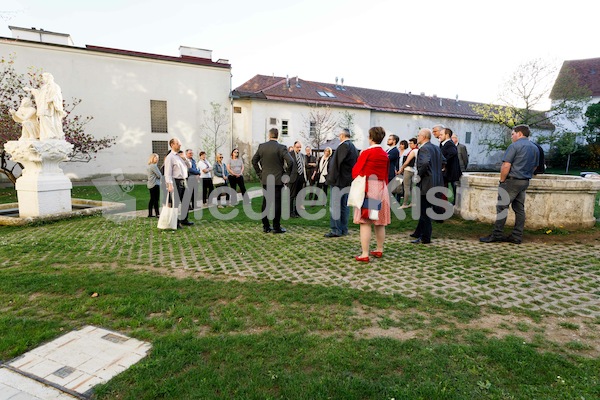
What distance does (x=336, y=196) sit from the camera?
7.02 m

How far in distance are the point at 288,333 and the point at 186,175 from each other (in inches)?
228

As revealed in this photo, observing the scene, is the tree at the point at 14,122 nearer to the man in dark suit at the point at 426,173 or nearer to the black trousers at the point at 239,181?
the black trousers at the point at 239,181

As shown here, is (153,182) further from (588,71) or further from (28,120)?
(588,71)

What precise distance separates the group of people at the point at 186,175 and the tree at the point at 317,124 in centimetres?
2034

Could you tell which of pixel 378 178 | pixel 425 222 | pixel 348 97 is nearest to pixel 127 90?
pixel 348 97

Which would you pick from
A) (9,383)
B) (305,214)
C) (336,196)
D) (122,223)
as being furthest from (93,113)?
(9,383)

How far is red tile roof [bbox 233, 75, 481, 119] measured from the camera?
32.5m

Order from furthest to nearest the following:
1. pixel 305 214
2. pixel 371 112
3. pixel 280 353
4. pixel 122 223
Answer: pixel 371 112
pixel 305 214
pixel 122 223
pixel 280 353

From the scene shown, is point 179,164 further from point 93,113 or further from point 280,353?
point 93,113

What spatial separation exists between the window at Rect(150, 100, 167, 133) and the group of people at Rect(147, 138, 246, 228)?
1591 centimetres

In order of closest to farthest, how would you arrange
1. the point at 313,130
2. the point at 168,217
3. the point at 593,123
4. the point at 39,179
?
the point at 168,217 < the point at 39,179 < the point at 313,130 < the point at 593,123

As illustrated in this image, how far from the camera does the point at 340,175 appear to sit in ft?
23.0

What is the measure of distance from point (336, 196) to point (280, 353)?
4.39 meters

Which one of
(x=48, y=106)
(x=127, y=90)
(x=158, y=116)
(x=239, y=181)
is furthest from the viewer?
(x=158, y=116)
